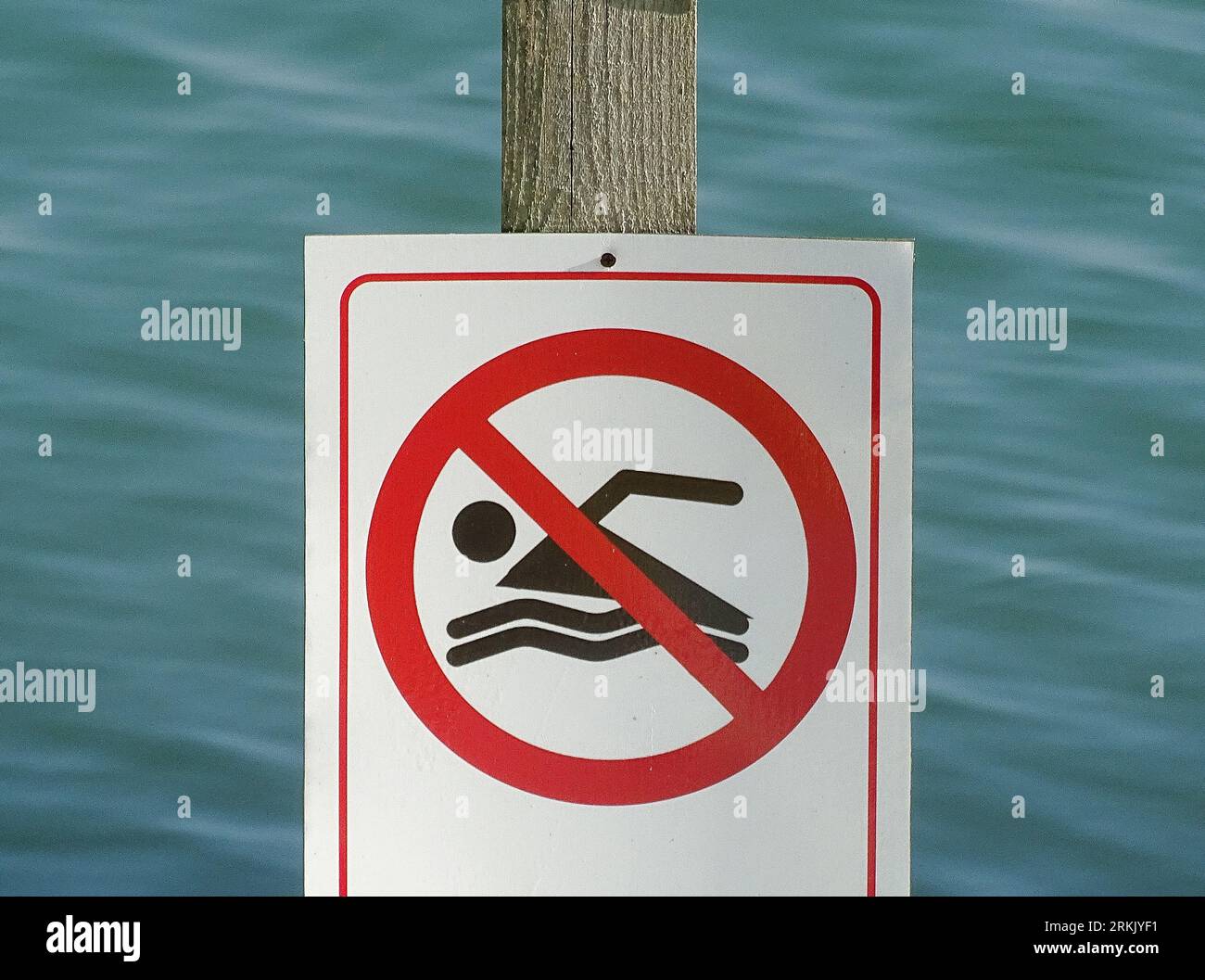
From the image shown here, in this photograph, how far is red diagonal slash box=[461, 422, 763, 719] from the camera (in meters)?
1.26

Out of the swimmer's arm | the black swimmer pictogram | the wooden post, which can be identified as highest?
the wooden post

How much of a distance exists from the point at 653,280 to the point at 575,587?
11.8 inches

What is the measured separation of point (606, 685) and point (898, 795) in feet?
1.01

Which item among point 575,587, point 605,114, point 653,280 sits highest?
point 605,114

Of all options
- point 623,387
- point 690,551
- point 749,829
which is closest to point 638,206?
point 623,387

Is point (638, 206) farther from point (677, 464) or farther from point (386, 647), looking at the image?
point (386, 647)

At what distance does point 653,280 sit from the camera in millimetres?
1270

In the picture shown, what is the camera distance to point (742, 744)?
1273 mm

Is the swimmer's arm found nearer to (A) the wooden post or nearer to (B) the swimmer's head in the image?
(B) the swimmer's head

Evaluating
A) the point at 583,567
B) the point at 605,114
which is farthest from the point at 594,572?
the point at 605,114

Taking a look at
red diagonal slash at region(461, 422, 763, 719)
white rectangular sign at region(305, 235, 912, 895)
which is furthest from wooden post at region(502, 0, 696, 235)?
red diagonal slash at region(461, 422, 763, 719)

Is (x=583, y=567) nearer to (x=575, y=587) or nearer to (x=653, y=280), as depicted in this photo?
(x=575, y=587)

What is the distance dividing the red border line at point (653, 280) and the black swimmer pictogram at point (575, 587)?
0.36 feet

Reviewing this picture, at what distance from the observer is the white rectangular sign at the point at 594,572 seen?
1.27 meters
